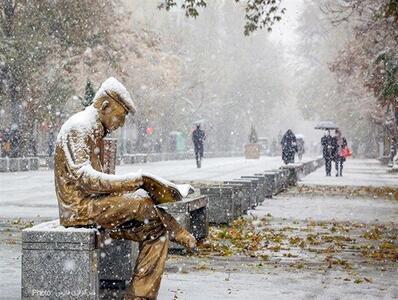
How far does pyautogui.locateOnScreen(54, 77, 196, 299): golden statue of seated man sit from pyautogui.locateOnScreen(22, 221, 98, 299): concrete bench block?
Result: 239mm

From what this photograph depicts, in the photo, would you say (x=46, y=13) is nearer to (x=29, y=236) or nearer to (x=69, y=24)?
(x=69, y=24)

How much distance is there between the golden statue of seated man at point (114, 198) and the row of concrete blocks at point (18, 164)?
33.7 m

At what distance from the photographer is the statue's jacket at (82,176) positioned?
21.6ft

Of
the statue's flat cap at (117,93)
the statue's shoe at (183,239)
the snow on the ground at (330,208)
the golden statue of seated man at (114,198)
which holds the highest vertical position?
the statue's flat cap at (117,93)

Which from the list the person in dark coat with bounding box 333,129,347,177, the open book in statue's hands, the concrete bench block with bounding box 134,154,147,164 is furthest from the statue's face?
the concrete bench block with bounding box 134,154,147,164

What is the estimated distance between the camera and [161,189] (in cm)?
667

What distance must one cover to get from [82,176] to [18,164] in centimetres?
3518

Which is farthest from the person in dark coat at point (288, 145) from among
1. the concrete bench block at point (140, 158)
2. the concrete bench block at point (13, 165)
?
the concrete bench block at point (140, 158)

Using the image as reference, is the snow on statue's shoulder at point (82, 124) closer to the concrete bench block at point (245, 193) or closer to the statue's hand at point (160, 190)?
the statue's hand at point (160, 190)

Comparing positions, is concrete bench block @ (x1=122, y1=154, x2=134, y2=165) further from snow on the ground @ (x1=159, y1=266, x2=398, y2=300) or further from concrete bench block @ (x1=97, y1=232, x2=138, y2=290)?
concrete bench block @ (x1=97, y1=232, x2=138, y2=290)

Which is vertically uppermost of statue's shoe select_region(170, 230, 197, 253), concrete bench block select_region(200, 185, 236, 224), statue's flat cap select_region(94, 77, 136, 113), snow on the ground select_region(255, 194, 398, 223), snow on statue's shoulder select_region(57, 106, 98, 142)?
statue's flat cap select_region(94, 77, 136, 113)

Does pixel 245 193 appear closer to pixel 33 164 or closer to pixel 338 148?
pixel 338 148

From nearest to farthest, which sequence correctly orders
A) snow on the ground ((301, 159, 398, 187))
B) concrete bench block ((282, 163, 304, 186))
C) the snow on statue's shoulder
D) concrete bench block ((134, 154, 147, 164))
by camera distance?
the snow on statue's shoulder < concrete bench block ((282, 163, 304, 186)) < snow on the ground ((301, 159, 398, 187)) < concrete bench block ((134, 154, 147, 164))

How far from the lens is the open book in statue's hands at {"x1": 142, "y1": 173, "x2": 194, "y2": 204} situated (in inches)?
260
